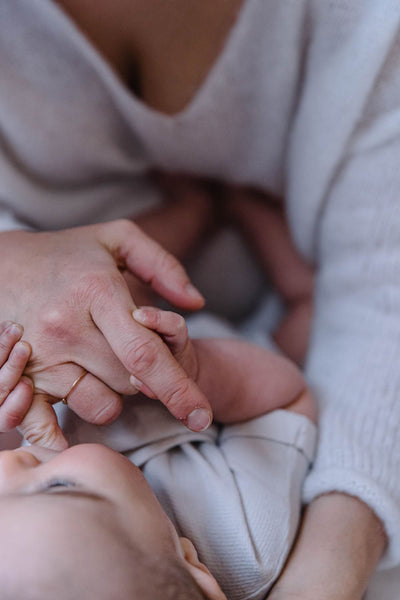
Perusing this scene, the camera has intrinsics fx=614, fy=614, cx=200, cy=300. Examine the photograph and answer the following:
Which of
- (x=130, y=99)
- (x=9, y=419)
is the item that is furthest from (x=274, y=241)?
(x=9, y=419)

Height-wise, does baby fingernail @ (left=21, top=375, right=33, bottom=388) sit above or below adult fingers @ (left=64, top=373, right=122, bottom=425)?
above

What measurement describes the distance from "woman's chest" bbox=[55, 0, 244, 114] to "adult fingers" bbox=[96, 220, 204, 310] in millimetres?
282

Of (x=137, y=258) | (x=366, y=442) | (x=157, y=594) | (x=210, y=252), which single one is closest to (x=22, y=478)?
(x=157, y=594)

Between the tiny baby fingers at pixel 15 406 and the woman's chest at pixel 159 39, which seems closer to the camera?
the tiny baby fingers at pixel 15 406

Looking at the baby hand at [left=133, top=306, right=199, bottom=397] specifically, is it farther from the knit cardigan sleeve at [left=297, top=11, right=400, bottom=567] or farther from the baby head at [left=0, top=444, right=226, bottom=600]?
the knit cardigan sleeve at [left=297, top=11, right=400, bottom=567]

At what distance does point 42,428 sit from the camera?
62cm

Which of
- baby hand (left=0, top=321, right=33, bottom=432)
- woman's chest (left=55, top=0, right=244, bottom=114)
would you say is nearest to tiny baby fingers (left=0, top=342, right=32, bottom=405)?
baby hand (left=0, top=321, right=33, bottom=432)

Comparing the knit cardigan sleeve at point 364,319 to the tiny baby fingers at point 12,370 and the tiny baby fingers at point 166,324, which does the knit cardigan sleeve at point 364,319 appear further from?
the tiny baby fingers at point 12,370

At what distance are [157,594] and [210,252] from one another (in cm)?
73

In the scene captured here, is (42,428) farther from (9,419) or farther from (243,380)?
(243,380)

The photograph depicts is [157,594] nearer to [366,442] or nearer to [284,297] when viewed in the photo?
[366,442]

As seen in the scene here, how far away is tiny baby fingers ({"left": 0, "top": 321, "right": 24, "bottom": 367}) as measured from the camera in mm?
625

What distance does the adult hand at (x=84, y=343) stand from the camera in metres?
0.61

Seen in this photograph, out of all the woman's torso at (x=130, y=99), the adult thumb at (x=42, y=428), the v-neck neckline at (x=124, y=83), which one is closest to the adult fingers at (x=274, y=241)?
the woman's torso at (x=130, y=99)
